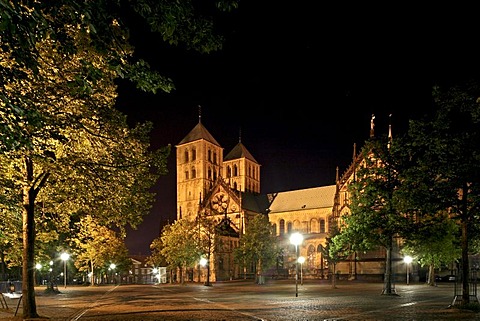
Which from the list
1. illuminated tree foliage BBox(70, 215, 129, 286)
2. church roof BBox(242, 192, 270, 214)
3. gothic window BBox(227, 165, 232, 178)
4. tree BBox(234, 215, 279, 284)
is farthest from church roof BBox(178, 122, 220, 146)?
tree BBox(234, 215, 279, 284)

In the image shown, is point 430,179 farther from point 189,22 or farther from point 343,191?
point 343,191

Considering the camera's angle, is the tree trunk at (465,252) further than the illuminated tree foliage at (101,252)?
No

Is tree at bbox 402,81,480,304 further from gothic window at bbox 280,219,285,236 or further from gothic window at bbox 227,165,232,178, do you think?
gothic window at bbox 227,165,232,178

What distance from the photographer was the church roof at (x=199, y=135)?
11306 centimetres

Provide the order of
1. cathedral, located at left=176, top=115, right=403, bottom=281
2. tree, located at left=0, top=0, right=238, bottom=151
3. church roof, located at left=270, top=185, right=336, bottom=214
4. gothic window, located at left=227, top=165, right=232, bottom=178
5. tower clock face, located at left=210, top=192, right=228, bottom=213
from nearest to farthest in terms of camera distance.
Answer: tree, located at left=0, top=0, right=238, bottom=151
cathedral, located at left=176, top=115, right=403, bottom=281
church roof, located at left=270, top=185, right=336, bottom=214
tower clock face, located at left=210, top=192, right=228, bottom=213
gothic window, located at left=227, top=165, right=232, bottom=178

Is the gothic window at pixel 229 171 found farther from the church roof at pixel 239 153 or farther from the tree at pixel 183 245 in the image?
the tree at pixel 183 245

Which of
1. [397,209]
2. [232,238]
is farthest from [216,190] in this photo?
[397,209]

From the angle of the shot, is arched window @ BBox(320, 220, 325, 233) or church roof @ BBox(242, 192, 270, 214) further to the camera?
church roof @ BBox(242, 192, 270, 214)

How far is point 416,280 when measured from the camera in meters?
71.5

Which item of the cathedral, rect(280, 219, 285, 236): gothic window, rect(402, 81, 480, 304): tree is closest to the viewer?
rect(402, 81, 480, 304): tree

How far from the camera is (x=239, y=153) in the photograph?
398 ft

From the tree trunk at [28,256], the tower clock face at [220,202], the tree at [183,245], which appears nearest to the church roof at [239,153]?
the tower clock face at [220,202]

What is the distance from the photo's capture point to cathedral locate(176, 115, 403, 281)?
279 feet

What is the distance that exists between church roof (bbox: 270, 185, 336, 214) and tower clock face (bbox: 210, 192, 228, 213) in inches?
482
